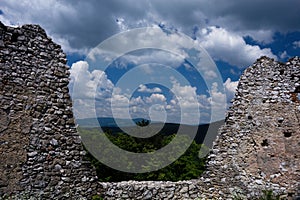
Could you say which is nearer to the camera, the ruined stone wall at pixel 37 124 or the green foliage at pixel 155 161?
the ruined stone wall at pixel 37 124

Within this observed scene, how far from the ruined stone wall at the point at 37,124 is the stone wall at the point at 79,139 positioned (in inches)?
0.7

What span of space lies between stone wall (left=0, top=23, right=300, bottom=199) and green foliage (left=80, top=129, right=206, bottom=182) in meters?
2.82

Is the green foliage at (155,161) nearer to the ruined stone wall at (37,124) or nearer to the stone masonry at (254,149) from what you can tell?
the stone masonry at (254,149)

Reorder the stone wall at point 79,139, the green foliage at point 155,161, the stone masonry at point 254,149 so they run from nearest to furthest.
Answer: the stone wall at point 79,139
the stone masonry at point 254,149
the green foliage at point 155,161

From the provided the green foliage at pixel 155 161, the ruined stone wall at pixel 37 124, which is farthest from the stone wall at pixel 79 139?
the green foliage at pixel 155 161

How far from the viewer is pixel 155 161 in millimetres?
12297

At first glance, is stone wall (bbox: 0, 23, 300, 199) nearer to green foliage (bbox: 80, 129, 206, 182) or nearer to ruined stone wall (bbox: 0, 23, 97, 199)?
ruined stone wall (bbox: 0, 23, 97, 199)

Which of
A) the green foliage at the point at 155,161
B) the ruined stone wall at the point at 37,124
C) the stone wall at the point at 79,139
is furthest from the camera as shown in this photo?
the green foliage at the point at 155,161

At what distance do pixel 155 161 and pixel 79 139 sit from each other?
6253mm

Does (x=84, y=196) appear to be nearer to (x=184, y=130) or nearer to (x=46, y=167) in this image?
(x=46, y=167)

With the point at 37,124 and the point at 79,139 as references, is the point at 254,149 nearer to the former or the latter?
the point at 79,139

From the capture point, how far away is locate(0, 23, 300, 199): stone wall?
5.84 m

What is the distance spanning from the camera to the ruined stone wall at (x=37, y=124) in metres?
5.72

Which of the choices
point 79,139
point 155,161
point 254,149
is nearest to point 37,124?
point 79,139
